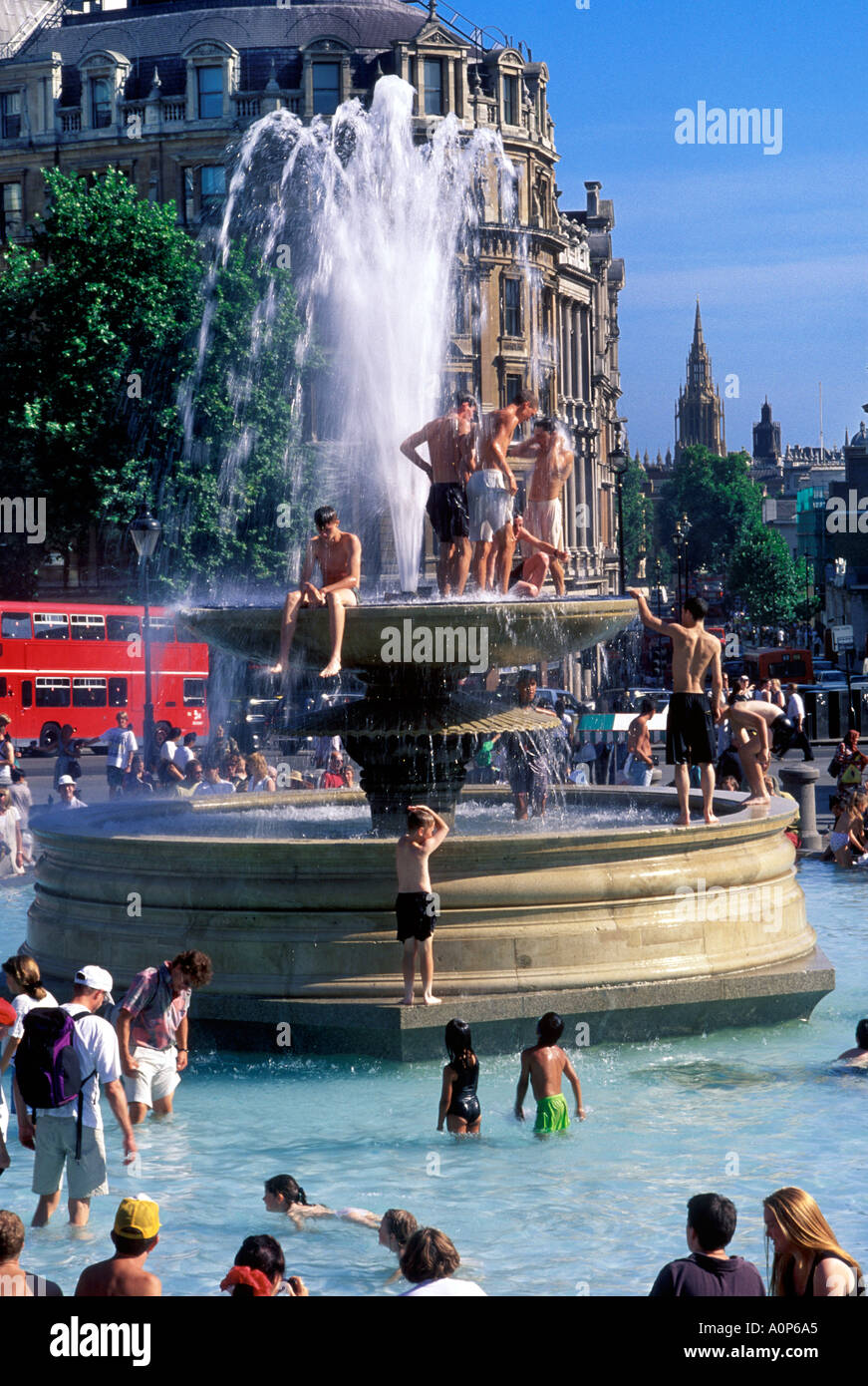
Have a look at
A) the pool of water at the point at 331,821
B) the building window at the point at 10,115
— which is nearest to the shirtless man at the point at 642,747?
the pool of water at the point at 331,821

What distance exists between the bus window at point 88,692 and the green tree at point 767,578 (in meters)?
76.6

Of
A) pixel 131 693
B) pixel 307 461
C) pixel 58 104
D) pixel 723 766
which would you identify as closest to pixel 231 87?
pixel 58 104

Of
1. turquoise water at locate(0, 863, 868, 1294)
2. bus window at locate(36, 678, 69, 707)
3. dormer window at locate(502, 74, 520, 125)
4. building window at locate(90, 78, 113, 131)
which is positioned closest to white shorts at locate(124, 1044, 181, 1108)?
turquoise water at locate(0, 863, 868, 1294)

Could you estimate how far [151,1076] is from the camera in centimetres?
1028

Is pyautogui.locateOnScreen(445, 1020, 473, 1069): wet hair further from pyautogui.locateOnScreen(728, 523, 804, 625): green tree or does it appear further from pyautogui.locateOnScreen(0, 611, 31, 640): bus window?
pyautogui.locateOnScreen(728, 523, 804, 625): green tree

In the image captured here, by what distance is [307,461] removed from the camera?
47.2 metres

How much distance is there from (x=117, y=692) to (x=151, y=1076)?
120 ft

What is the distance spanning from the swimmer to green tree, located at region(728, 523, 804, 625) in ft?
350

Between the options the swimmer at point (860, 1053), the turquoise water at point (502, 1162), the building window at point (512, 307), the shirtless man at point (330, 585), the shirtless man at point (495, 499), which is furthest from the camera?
the building window at point (512, 307)

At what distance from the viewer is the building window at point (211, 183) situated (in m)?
60.3

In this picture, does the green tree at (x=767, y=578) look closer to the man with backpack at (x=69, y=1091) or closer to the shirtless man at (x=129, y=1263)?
the man with backpack at (x=69, y=1091)

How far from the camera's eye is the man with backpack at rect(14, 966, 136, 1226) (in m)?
8.36
